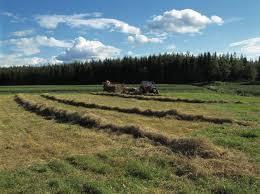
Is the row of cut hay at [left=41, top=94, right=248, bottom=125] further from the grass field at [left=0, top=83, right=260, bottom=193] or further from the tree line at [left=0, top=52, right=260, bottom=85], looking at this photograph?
the tree line at [left=0, top=52, right=260, bottom=85]

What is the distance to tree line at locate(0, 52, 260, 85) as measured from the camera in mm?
116188

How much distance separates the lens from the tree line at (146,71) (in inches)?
4574

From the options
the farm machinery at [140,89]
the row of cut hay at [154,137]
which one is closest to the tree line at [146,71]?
the farm machinery at [140,89]

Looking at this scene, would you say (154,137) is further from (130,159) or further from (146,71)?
(146,71)

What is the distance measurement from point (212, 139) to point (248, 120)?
23.3 ft

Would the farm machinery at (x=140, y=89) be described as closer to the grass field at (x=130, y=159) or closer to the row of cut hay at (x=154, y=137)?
the row of cut hay at (x=154, y=137)

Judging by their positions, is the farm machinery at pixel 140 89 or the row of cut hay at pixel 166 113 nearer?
the row of cut hay at pixel 166 113

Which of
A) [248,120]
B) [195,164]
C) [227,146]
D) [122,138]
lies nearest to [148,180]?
[195,164]

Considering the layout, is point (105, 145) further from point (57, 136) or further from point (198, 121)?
point (198, 121)

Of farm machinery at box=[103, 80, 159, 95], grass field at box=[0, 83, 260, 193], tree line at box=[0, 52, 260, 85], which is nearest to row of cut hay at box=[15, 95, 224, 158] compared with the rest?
grass field at box=[0, 83, 260, 193]

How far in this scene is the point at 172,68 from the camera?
409ft

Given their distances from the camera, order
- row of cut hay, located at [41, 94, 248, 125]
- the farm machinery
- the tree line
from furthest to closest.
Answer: the tree line
the farm machinery
row of cut hay, located at [41, 94, 248, 125]

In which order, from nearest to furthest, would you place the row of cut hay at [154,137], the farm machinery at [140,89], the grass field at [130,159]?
the grass field at [130,159], the row of cut hay at [154,137], the farm machinery at [140,89]

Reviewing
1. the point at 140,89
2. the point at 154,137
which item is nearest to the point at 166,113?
the point at 154,137
